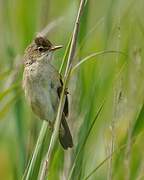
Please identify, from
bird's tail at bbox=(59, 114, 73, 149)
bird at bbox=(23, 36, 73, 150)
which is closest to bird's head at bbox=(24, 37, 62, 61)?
bird at bbox=(23, 36, 73, 150)

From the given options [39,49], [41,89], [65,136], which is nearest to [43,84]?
[41,89]

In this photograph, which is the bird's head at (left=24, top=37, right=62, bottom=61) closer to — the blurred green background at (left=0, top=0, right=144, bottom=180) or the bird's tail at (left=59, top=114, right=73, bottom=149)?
the blurred green background at (left=0, top=0, right=144, bottom=180)

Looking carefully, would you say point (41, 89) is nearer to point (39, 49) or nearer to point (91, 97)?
point (39, 49)

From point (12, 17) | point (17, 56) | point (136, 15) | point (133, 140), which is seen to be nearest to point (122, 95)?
point (133, 140)

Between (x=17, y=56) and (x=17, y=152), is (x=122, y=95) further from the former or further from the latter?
(x=17, y=56)

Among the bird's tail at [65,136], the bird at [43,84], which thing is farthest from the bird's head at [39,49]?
the bird's tail at [65,136]
